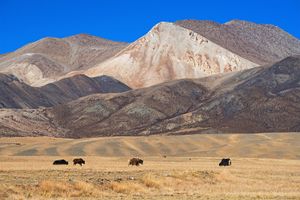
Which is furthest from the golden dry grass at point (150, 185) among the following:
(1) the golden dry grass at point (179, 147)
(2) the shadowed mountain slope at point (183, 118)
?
(2) the shadowed mountain slope at point (183, 118)

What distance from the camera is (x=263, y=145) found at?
303 feet

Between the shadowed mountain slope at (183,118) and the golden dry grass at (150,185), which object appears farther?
the shadowed mountain slope at (183,118)

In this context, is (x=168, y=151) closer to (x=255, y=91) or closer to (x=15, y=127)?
Answer: (x=15, y=127)

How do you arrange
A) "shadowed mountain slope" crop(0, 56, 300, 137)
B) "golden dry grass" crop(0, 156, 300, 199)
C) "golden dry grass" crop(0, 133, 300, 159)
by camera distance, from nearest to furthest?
"golden dry grass" crop(0, 156, 300, 199), "golden dry grass" crop(0, 133, 300, 159), "shadowed mountain slope" crop(0, 56, 300, 137)

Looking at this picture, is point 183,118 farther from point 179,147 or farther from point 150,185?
point 150,185

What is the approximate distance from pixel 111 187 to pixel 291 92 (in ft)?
549

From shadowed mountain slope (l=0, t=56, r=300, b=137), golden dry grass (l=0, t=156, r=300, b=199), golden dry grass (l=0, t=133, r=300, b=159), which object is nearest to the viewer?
golden dry grass (l=0, t=156, r=300, b=199)

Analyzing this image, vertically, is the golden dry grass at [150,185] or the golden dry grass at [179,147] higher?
the golden dry grass at [179,147]

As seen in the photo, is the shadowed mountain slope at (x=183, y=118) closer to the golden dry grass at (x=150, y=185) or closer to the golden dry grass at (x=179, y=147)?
the golden dry grass at (x=179, y=147)

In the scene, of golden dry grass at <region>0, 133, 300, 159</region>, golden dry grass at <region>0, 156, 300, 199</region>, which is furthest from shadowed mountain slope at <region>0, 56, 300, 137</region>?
golden dry grass at <region>0, 156, 300, 199</region>

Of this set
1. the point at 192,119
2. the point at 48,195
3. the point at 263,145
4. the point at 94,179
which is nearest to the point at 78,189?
the point at 48,195

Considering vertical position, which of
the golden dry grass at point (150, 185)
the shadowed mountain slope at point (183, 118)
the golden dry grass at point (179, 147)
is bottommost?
the golden dry grass at point (150, 185)

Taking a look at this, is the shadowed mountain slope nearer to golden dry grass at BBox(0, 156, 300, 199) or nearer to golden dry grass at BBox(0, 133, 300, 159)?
golden dry grass at BBox(0, 133, 300, 159)

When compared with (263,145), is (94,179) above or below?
below
